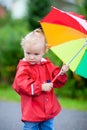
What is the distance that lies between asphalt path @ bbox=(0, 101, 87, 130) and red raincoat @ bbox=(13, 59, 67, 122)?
2.32 meters

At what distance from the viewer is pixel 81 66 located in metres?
5.90

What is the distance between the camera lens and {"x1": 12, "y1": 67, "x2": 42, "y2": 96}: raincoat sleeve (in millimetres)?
5820

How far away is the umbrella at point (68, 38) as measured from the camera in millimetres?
5812

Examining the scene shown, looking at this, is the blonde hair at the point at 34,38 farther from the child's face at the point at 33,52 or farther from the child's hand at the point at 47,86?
the child's hand at the point at 47,86

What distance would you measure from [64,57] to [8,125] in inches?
113

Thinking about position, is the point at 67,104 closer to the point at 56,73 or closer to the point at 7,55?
the point at 7,55

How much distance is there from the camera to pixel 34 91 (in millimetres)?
5828

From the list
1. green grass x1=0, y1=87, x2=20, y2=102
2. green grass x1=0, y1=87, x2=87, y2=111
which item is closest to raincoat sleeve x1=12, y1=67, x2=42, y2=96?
green grass x1=0, y1=87, x2=87, y2=111

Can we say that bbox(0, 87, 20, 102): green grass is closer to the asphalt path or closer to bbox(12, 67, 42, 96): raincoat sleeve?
the asphalt path

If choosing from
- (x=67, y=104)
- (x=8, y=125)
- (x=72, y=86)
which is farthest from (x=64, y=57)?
(x=72, y=86)

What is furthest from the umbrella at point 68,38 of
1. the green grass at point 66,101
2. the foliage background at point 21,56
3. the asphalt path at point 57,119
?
the foliage background at point 21,56

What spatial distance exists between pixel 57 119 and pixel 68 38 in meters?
3.59

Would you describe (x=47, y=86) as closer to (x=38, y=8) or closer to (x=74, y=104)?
(x=74, y=104)

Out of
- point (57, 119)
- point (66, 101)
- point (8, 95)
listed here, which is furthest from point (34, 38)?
point (8, 95)
